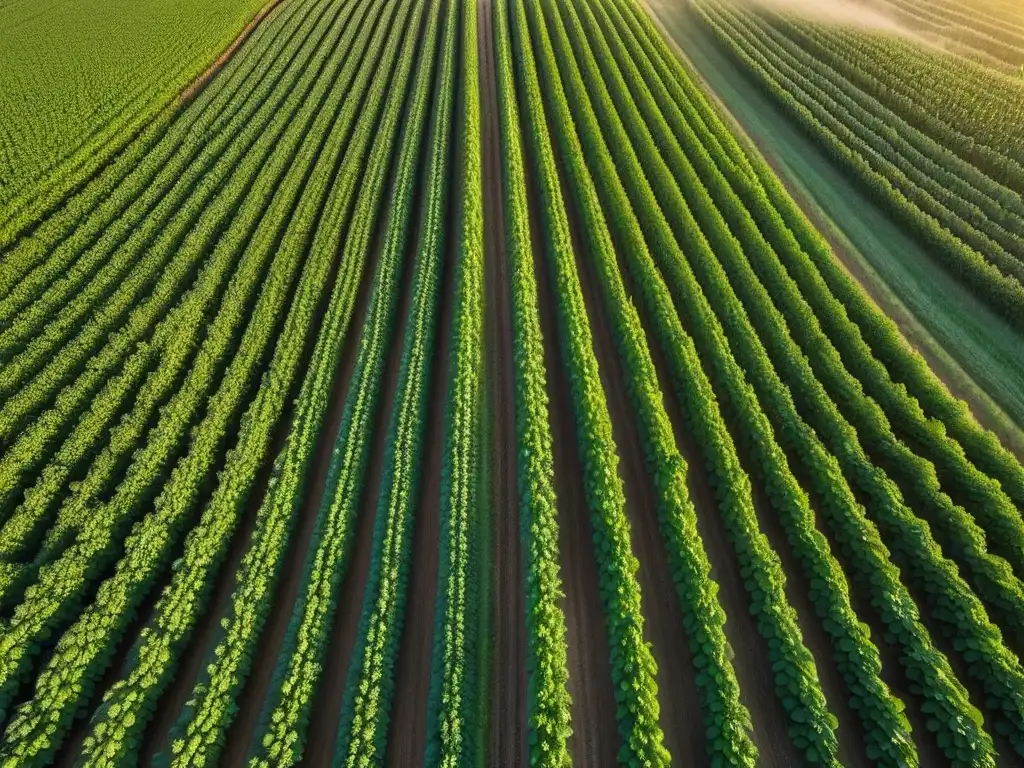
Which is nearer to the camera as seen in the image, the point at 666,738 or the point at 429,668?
the point at 666,738

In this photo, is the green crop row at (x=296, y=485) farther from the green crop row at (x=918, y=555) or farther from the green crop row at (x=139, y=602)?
the green crop row at (x=918, y=555)

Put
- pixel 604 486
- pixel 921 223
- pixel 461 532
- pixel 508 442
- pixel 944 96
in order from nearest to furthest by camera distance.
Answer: pixel 461 532 → pixel 604 486 → pixel 508 442 → pixel 921 223 → pixel 944 96

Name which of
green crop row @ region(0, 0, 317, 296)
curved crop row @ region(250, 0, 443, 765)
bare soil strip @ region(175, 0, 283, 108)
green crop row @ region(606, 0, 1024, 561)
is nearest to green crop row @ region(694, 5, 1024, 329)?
green crop row @ region(606, 0, 1024, 561)

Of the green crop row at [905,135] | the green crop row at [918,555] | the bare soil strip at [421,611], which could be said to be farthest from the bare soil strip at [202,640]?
the green crop row at [905,135]

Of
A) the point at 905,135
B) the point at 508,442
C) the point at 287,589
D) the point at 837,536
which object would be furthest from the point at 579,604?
the point at 905,135

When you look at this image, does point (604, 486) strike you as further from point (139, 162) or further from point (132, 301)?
point (139, 162)

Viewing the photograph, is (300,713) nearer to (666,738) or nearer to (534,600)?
(534,600)

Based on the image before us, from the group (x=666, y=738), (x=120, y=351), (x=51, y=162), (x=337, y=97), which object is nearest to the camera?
(x=666, y=738)

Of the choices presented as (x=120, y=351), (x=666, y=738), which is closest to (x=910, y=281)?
(x=666, y=738)
